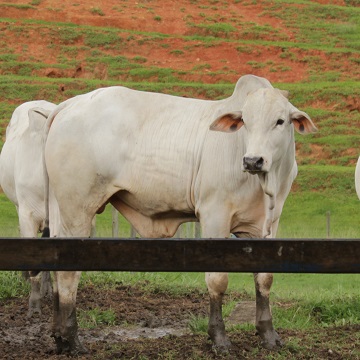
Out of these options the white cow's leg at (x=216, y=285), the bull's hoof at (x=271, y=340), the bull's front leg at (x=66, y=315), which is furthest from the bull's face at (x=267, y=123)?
the bull's front leg at (x=66, y=315)

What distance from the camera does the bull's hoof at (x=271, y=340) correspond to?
8.20 metres

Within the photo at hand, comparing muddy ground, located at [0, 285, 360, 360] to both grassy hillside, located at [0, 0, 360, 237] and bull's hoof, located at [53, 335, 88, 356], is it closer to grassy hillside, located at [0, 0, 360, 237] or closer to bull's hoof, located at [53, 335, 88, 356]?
bull's hoof, located at [53, 335, 88, 356]

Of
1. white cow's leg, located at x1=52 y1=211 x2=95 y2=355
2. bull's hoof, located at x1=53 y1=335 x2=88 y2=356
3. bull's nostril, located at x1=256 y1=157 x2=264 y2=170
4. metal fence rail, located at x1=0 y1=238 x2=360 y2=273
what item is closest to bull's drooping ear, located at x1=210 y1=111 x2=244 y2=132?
bull's nostril, located at x1=256 y1=157 x2=264 y2=170

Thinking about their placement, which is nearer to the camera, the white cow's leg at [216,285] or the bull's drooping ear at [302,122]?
the white cow's leg at [216,285]

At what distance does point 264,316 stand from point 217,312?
41 centimetres

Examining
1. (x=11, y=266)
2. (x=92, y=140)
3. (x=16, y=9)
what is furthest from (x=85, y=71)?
(x=11, y=266)

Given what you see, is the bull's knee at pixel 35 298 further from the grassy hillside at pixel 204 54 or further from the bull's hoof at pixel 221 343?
the grassy hillside at pixel 204 54

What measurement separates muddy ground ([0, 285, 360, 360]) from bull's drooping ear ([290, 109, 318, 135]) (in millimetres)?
1660

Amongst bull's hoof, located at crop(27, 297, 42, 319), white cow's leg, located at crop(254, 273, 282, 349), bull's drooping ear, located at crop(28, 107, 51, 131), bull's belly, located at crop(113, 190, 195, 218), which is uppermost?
bull's drooping ear, located at crop(28, 107, 51, 131)

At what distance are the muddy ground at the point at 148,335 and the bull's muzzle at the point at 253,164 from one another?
4.48 ft

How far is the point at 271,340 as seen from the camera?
8.26m

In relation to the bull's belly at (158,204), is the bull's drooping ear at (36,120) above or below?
above

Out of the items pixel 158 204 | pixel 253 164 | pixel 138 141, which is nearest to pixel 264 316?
pixel 158 204

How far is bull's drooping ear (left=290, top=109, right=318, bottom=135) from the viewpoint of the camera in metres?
8.41
